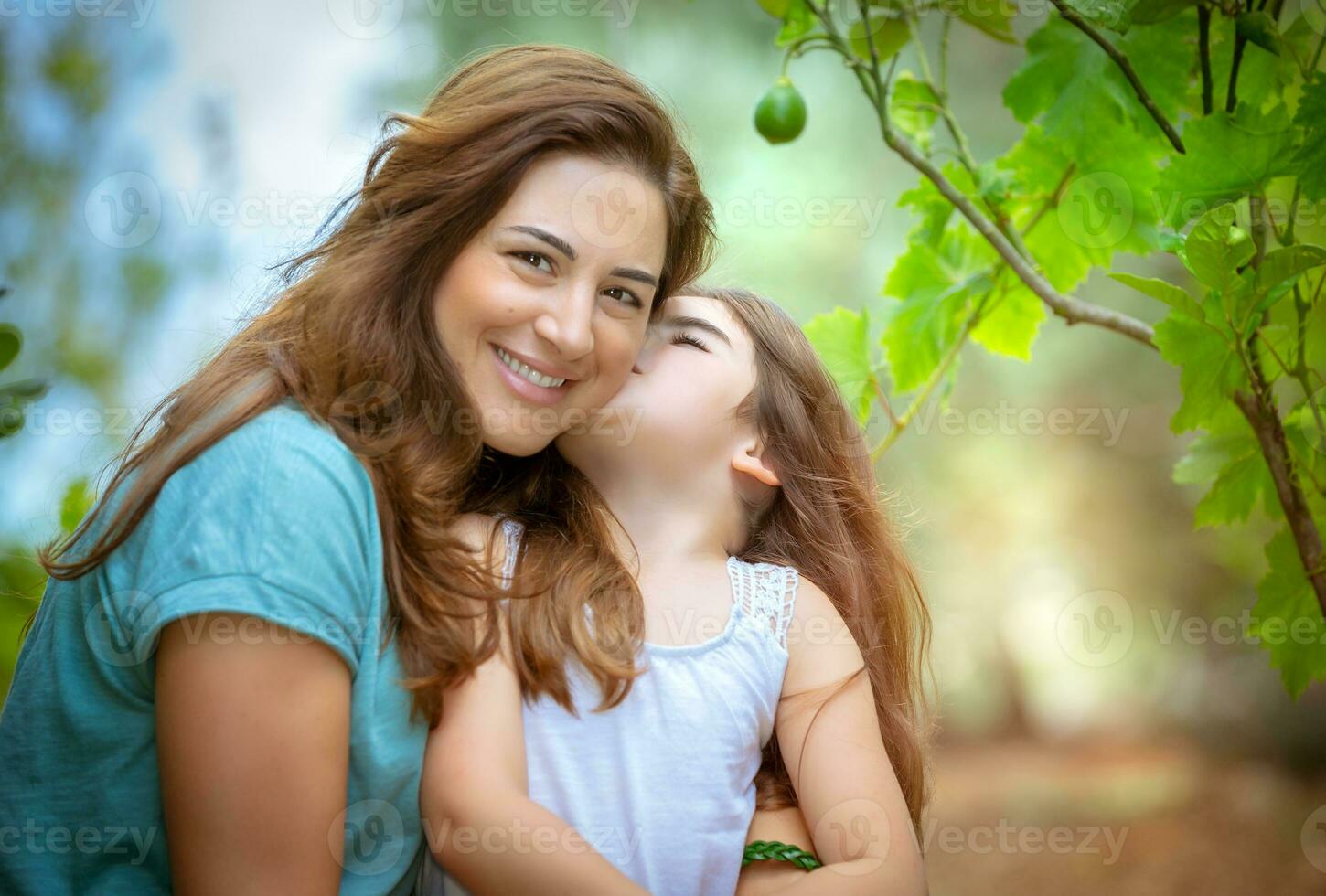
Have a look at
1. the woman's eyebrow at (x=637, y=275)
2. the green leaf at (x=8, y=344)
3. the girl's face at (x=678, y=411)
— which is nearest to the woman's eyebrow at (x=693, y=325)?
the girl's face at (x=678, y=411)

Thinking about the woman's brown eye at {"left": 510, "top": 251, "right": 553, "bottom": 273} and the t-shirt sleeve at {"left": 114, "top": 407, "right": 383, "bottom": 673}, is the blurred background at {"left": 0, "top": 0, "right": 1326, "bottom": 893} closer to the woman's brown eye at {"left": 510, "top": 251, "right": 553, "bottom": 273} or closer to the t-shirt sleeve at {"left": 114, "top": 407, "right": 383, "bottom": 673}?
the woman's brown eye at {"left": 510, "top": 251, "right": 553, "bottom": 273}

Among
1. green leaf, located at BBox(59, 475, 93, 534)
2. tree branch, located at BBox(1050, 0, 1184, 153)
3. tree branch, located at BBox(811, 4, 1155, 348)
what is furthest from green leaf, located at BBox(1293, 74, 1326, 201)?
green leaf, located at BBox(59, 475, 93, 534)

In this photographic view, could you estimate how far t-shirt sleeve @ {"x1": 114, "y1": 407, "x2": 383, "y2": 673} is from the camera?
0.95m

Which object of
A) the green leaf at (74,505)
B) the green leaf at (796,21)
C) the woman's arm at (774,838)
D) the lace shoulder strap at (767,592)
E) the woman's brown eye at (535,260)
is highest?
the green leaf at (796,21)

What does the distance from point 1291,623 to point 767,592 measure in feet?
1.77

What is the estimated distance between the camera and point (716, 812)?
1198 mm

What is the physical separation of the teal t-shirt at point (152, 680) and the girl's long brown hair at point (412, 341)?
0.09 ft

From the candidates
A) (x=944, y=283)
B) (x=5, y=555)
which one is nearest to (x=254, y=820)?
(x=5, y=555)

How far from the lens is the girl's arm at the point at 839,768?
45.7 inches

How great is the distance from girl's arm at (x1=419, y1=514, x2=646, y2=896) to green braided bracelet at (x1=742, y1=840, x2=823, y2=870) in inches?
7.4

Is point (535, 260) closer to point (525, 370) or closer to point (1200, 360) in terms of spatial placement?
point (525, 370)

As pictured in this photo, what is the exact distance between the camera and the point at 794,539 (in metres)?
1.46

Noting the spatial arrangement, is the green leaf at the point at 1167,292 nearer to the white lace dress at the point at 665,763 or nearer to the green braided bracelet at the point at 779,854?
the white lace dress at the point at 665,763

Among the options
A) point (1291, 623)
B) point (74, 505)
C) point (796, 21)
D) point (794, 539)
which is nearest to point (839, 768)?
point (794, 539)
